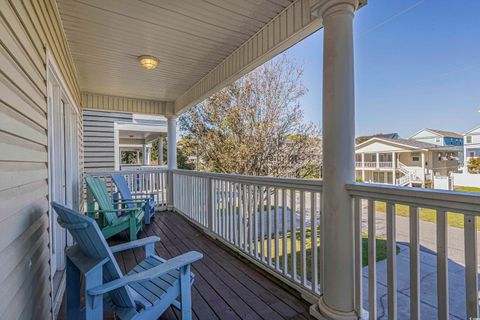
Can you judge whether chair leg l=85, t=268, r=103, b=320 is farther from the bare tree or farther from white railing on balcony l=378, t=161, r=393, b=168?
the bare tree

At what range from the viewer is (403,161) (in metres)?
2.78

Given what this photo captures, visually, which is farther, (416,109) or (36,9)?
(416,109)

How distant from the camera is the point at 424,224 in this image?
13.0ft

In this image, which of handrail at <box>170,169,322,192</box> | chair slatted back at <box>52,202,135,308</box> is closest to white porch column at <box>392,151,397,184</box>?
handrail at <box>170,169,322,192</box>

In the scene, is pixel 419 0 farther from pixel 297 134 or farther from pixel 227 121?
pixel 227 121

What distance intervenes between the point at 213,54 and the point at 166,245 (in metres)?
2.71

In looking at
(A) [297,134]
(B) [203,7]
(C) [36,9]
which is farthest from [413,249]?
(A) [297,134]

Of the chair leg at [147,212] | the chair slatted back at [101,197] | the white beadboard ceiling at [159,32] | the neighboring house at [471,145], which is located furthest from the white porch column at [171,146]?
the neighboring house at [471,145]

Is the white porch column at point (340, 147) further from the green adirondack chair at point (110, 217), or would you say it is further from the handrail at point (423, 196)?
the green adirondack chair at point (110, 217)

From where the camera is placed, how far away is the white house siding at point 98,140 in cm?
717

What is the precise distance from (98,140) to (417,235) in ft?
25.6

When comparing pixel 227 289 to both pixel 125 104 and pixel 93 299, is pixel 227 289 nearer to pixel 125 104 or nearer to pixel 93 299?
pixel 93 299

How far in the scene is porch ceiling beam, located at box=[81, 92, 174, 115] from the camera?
17.6 feet

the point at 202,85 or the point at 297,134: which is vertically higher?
the point at 202,85
